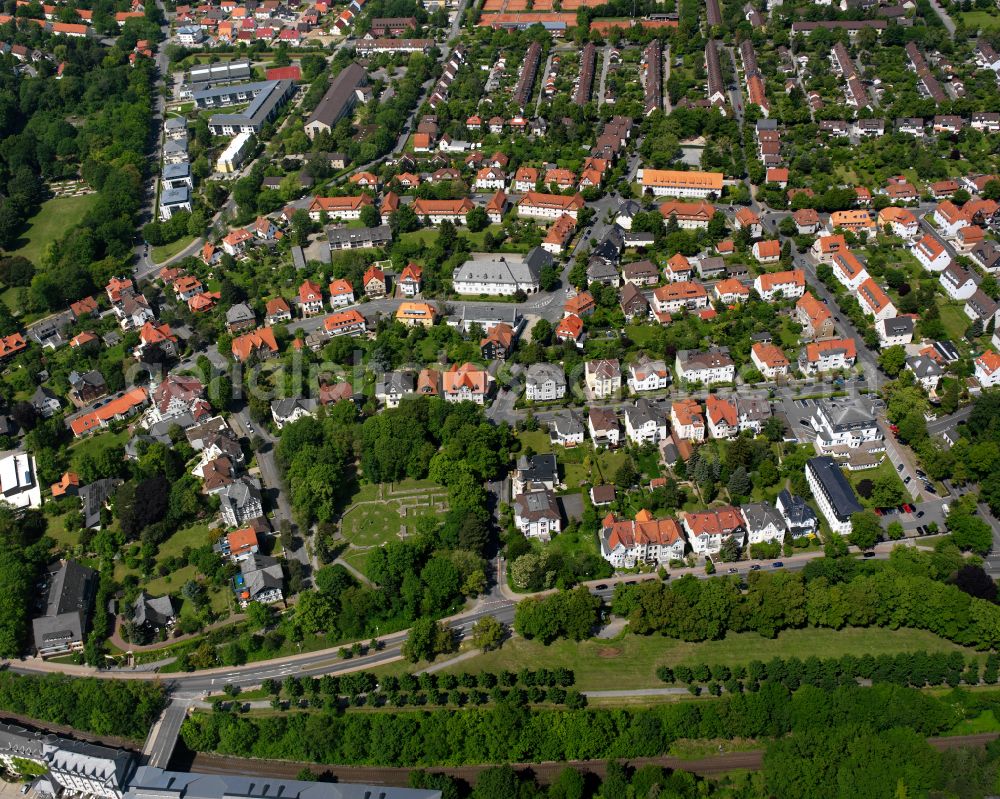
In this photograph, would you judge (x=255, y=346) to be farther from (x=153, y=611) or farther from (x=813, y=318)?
(x=813, y=318)

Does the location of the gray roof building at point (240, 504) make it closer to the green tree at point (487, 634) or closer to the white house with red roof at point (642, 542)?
the green tree at point (487, 634)

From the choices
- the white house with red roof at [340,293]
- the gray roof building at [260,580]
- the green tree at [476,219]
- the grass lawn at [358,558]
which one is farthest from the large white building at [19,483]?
the green tree at [476,219]

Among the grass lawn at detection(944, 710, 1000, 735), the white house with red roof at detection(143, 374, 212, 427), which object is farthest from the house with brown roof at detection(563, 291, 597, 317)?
the grass lawn at detection(944, 710, 1000, 735)

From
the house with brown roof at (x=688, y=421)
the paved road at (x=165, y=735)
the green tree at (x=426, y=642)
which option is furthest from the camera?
the house with brown roof at (x=688, y=421)

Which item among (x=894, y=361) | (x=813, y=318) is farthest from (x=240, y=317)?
(x=894, y=361)

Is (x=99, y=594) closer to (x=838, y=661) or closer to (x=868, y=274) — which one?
(x=838, y=661)

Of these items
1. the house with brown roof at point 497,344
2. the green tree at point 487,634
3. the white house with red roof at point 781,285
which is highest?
the white house with red roof at point 781,285

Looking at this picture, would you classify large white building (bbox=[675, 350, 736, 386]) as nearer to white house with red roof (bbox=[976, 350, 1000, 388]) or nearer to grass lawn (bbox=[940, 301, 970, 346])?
white house with red roof (bbox=[976, 350, 1000, 388])
